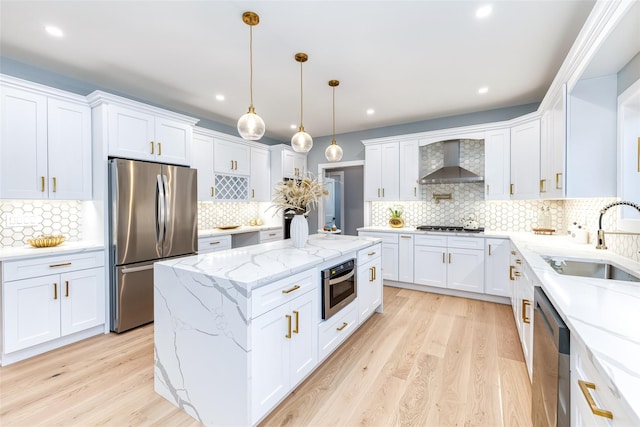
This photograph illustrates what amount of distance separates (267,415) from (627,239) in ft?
9.19

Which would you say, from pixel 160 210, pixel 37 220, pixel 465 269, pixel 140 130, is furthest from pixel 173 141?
pixel 465 269

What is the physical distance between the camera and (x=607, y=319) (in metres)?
1.04

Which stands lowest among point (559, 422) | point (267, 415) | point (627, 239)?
point (267, 415)

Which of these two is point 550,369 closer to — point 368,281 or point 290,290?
point 290,290

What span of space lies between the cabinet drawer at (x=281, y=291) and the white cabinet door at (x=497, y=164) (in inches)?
130

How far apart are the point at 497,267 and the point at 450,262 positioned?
1.87ft

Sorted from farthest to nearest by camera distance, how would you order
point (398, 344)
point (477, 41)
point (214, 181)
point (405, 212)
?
point (405, 212)
point (214, 181)
point (398, 344)
point (477, 41)

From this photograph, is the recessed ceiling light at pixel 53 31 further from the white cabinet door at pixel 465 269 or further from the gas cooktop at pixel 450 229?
the white cabinet door at pixel 465 269

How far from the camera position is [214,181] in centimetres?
436

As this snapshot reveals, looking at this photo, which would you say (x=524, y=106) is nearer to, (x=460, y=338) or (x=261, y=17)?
(x=460, y=338)

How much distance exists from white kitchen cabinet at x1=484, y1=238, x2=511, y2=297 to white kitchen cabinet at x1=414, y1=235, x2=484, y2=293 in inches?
2.7

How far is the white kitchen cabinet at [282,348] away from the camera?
155 cm

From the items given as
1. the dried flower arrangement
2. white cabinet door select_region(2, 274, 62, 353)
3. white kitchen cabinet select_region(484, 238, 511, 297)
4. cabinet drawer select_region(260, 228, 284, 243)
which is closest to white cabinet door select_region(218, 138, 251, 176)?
cabinet drawer select_region(260, 228, 284, 243)

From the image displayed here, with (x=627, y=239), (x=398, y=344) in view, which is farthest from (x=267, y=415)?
(x=627, y=239)
